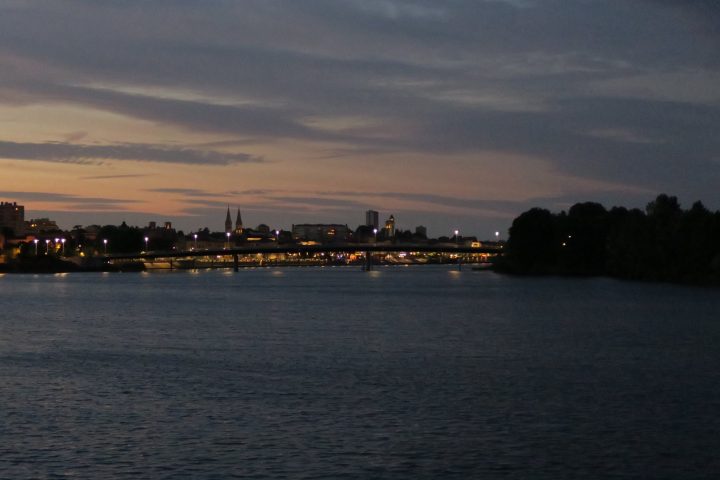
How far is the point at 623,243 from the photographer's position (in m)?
148

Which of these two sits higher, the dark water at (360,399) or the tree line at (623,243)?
the tree line at (623,243)

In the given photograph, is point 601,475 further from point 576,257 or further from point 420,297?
point 576,257

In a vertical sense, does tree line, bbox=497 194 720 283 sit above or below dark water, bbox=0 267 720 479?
above

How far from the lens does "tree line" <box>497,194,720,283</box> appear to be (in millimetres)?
128125

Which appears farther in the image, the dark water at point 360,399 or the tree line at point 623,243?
the tree line at point 623,243

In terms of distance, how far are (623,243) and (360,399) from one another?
11895cm

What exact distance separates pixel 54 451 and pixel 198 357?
20.5 metres

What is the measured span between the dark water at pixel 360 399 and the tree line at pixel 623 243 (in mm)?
62267

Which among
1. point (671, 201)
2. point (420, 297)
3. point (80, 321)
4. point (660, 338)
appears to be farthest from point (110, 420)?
point (671, 201)

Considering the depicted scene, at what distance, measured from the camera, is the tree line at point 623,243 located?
5044 inches

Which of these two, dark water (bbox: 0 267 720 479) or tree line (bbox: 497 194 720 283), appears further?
tree line (bbox: 497 194 720 283)

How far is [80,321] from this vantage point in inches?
2776

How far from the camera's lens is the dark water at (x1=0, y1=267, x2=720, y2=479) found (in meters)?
25.3

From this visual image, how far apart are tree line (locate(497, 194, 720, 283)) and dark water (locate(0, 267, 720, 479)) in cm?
6227
